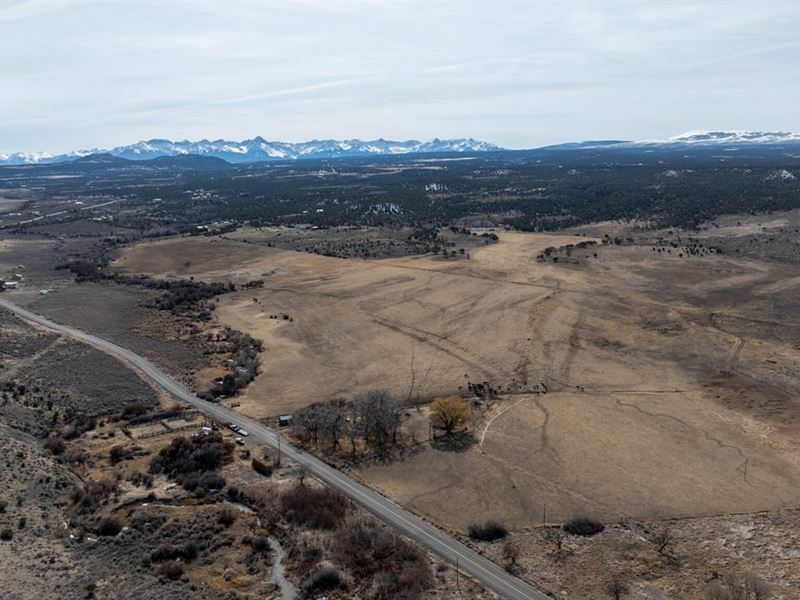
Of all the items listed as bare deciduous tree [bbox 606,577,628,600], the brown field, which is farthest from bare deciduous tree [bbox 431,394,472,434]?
bare deciduous tree [bbox 606,577,628,600]

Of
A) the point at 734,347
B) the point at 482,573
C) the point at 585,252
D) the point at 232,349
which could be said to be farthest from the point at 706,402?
the point at 585,252

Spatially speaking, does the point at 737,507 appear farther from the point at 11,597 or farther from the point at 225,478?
the point at 11,597

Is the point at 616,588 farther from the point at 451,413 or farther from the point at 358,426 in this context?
the point at 358,426

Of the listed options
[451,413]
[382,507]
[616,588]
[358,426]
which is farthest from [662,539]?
[358,426]

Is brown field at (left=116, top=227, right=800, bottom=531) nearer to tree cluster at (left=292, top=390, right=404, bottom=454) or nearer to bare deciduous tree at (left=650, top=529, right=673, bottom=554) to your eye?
bare deciduous tree at (left=650, top=529, right=673, bottom=554)

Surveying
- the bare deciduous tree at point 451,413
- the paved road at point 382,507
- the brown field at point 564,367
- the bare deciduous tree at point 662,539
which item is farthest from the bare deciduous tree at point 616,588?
the bare deciduous tree at point 451,413

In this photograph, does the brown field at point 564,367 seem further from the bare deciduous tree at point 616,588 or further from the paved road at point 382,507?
the bare deciduous tree at point 616,588
